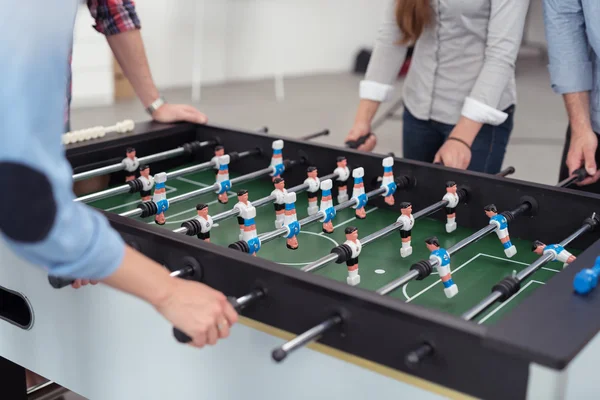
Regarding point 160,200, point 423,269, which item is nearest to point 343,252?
point 423,269

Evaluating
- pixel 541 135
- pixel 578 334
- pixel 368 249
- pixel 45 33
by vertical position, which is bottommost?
pixel 541 135

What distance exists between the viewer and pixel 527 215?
162 cm

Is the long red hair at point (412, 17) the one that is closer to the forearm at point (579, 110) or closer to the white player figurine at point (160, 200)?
the forearm at point (579, 110)

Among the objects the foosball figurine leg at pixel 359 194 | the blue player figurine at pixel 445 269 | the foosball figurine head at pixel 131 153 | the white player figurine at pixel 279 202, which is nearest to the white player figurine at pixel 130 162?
the foosball figurine head at pixel 131 153

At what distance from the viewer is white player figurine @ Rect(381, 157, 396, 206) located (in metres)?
1.76

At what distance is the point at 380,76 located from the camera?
8.04 ft

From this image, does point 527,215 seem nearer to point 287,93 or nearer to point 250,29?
Answer: point 287,93

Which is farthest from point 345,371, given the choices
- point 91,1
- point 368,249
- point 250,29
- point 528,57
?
point 528,57

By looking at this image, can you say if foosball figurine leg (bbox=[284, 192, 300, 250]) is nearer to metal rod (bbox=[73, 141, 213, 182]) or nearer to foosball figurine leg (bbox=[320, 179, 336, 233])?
foosball figurine leg (bbox=[320, 179, 336, 233])

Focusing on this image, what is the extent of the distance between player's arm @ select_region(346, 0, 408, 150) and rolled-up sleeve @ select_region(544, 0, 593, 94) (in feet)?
1.79

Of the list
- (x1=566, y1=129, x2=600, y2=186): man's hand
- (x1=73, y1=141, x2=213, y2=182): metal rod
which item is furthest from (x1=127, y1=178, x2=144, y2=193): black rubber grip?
(x1=566, y1=129, x2=600, y2=186): man's hand

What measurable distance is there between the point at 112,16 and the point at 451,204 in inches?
50.0

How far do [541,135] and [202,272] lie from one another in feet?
15.4

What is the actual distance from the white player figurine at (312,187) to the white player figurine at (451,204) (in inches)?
12.3
